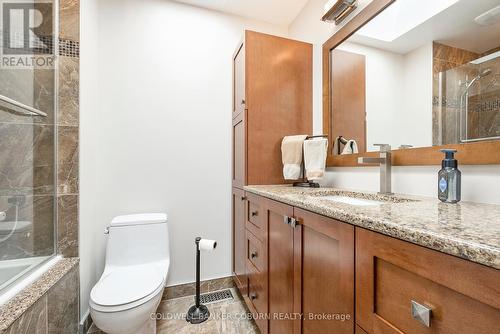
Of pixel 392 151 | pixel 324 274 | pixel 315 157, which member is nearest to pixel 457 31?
pixel 392 151

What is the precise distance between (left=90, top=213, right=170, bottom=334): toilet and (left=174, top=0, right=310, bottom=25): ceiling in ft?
5.83

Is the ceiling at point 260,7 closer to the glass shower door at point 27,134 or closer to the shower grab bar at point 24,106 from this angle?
the glass shower door at point 27,134

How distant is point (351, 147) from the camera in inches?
55.7

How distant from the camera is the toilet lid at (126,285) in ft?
3.67

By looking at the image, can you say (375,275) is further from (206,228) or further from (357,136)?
(206,228)

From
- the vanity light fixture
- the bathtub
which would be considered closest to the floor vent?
the bathtub

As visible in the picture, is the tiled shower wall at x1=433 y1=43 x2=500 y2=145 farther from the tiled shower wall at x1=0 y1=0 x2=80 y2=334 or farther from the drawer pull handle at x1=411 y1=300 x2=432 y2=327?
the tiled shower wall at x1=0 y1=0 x2=80 y2=334

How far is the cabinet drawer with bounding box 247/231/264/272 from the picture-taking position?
127cm

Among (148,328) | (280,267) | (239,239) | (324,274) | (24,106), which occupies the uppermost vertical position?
(24,106)

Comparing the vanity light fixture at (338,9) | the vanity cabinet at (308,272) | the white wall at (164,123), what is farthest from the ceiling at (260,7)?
the vanity cabinet at (308,272)

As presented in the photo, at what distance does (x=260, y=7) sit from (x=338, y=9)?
0.80m

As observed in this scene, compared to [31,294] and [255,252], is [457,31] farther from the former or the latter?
[31,294]

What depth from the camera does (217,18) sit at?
197cm

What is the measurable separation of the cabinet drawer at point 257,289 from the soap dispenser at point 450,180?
0.91 m
